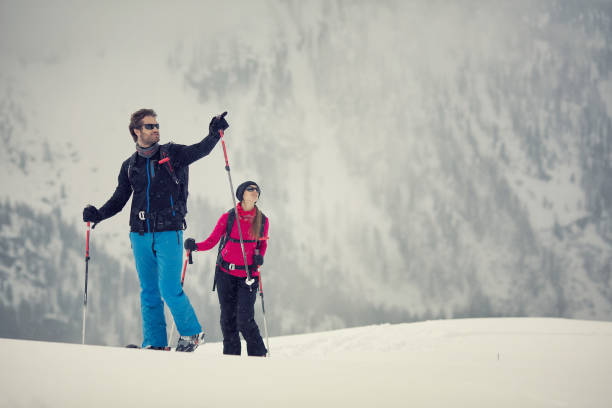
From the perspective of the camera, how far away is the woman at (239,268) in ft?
15.9

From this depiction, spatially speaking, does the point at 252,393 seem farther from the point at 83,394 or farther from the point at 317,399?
the point at 83,394

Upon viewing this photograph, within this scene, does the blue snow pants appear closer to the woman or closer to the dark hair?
the woman

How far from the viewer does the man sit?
411 centimetres

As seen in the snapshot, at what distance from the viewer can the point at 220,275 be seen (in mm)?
4930

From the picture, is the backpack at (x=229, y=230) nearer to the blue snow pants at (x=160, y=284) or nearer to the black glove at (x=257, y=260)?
the black glove at (x=257, y=260)

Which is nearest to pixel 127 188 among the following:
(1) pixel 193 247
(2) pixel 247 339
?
(1) pixel 193 247

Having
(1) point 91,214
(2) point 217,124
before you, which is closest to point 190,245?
(1) point 91,214

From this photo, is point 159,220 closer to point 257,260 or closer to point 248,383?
point 257,260

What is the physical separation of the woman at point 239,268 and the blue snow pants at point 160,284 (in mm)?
623

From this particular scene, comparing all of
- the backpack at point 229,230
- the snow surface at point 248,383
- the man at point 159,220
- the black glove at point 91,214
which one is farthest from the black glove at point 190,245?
the snow surface at point 248,383

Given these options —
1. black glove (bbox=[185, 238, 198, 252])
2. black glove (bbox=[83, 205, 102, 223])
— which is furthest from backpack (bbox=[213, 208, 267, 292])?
black glove (bbox=[83, 205, 102, 223])

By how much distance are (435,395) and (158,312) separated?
2.68 meters

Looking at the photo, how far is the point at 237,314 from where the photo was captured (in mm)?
4832

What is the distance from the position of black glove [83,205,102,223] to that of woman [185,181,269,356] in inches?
32.5
